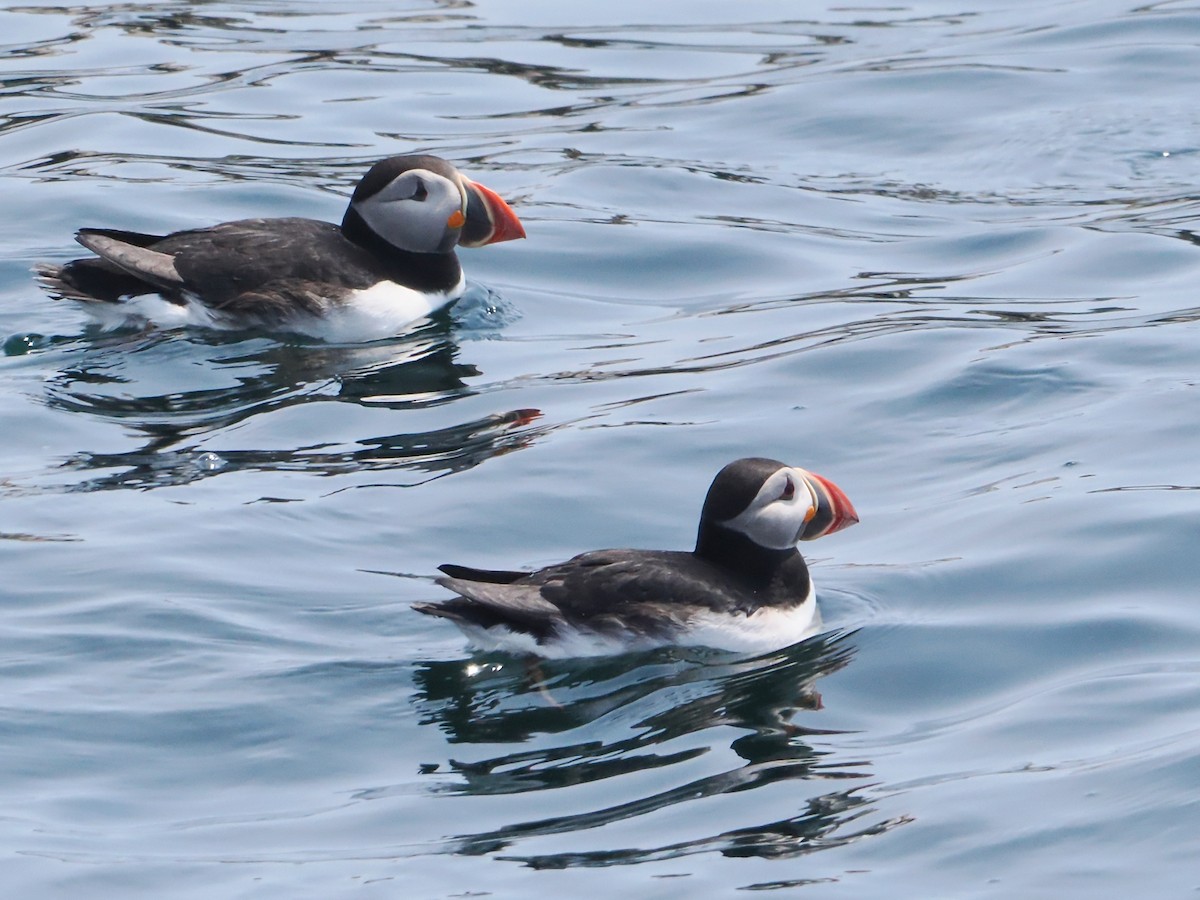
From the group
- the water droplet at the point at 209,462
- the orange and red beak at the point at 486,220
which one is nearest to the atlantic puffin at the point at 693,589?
the water droplet at the point at 209,462

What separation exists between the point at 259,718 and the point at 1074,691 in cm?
254

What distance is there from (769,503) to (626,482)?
1708 mm

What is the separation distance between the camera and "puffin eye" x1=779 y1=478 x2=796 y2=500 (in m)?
6.91

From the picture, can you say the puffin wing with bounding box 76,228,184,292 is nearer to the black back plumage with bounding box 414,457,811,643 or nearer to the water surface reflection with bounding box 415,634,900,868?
the black back plumage with bounding box 414,457,811,643

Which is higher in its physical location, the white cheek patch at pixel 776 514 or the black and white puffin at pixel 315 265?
the black and white puffin at pixel 315 265

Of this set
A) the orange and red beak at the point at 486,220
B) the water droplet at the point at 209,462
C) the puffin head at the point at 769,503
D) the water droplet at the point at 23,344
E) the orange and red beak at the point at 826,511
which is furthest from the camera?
the orange and red beak at the point at 486,220

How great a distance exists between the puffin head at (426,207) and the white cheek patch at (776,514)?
13.5 ft

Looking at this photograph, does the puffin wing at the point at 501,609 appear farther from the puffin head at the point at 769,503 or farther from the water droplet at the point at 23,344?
the water droplet at the point at 23,344

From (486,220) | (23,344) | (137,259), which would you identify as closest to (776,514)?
(137,259)

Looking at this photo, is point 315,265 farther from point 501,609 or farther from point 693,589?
point 501,609

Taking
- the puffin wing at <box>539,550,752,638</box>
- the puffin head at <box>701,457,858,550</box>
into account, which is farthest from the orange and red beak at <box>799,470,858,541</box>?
the puffin wing at <box>539,550,752,638</box>

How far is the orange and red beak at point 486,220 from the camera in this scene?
10.7 m

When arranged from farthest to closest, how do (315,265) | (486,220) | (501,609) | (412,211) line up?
1. (486,220)
2. (412,211)
3. (315,265)
4. (501,609)

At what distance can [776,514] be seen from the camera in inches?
271
